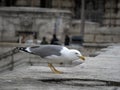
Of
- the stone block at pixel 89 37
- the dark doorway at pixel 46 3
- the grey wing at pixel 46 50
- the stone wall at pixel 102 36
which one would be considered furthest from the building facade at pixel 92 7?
the grey wing at pixel 46 50

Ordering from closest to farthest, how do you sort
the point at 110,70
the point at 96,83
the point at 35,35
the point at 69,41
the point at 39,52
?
1. the point at 96,83
2. the point at 39,52
3. the point at 110,70
4. the point at 69,41
5. the point at 35,35

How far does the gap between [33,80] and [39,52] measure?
1398mm

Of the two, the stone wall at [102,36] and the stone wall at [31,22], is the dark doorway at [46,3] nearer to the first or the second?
the stone wall at [31,22]

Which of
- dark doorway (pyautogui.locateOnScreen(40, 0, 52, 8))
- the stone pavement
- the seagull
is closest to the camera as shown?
the stone pavement

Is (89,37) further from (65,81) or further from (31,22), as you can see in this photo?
(65,81)

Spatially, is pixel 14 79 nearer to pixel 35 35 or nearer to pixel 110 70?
pixel 110 70

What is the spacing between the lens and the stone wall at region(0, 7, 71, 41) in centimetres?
3228

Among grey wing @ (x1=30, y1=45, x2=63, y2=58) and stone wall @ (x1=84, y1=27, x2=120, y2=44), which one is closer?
grey wing @ (x1=30, y1=45, x2=63, y2=58)

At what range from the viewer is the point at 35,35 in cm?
3231

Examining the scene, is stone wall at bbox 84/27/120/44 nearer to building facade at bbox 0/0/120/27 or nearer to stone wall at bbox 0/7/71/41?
stone wall at bbox 0/7/71/41

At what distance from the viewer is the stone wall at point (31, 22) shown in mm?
32281

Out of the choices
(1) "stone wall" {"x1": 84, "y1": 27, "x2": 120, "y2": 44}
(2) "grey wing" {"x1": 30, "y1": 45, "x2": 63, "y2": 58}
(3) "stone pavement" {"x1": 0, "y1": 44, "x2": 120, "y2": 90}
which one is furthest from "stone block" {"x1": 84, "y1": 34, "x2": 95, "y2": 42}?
(3) "stone pavement" {"x1": 0, "y1": 44, "x2": 120, "y2": 90}

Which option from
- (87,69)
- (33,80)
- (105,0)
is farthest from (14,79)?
(105,0)

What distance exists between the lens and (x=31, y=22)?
32.6 meters
